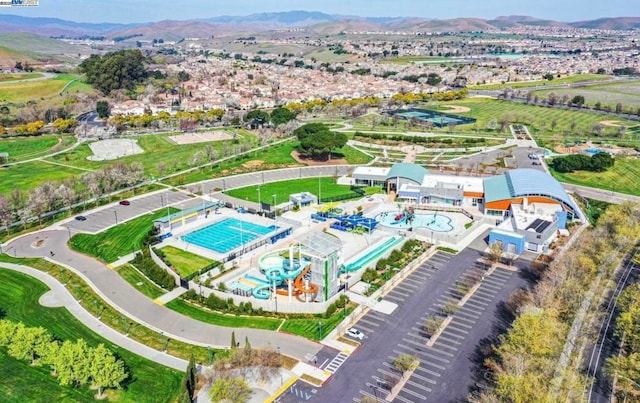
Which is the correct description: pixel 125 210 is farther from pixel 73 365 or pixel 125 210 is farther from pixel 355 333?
pixel 355 333

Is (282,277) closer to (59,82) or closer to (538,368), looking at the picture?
(538,368)

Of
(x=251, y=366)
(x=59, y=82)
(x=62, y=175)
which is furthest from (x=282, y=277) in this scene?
(x=59, y=82)

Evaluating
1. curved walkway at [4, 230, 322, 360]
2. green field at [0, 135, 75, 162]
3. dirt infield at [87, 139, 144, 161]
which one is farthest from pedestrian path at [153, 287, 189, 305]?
green field at [0, 135, 75, 162]

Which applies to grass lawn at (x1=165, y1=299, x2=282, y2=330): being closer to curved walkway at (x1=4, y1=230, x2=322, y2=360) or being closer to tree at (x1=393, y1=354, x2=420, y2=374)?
curved walkway at (x1=4, y1=230, x2=322, y2=360)

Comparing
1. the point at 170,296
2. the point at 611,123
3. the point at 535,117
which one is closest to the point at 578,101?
the point at 535,117

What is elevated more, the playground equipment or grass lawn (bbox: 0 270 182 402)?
the playground equipment

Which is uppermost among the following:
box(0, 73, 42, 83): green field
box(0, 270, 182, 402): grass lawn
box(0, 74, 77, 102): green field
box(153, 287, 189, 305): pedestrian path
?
box(0, 73, 42, 83): green field
